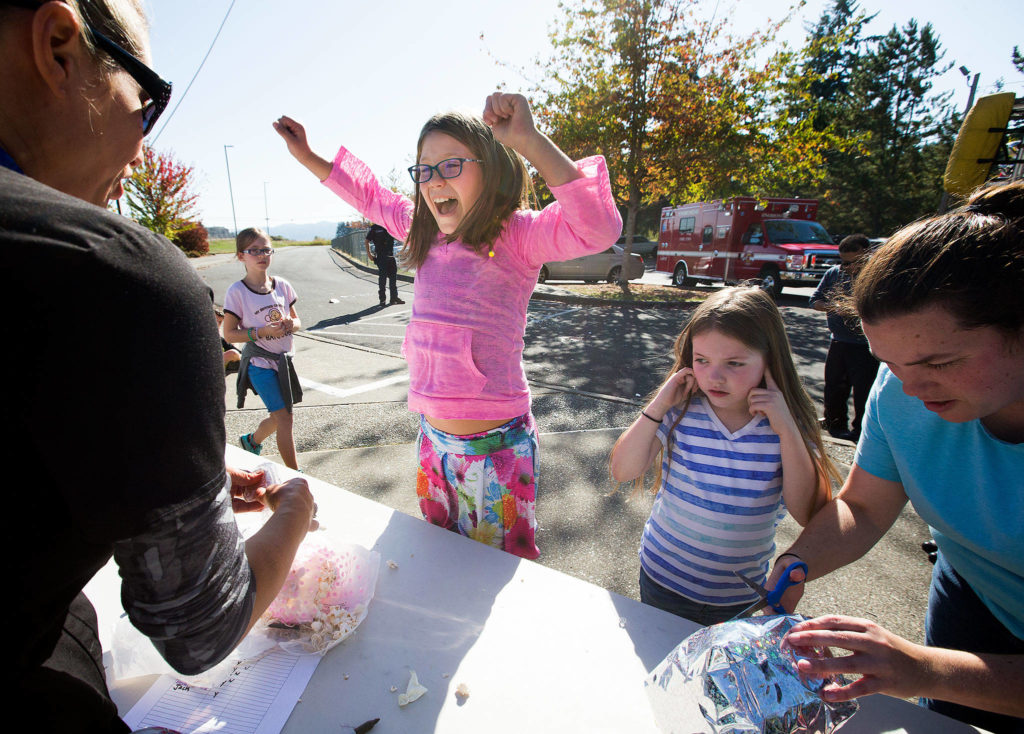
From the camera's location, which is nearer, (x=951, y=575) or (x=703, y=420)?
(x=951, y=575)

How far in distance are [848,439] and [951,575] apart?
3589 mm

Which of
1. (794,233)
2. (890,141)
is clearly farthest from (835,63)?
(794,233)

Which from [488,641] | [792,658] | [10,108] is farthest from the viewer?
[488,641]

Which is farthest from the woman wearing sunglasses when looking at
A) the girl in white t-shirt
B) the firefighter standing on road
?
the firefighter standing on road

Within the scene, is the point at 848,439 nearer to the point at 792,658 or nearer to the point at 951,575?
the point at 951,575

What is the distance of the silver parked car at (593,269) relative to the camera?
16.3 meters

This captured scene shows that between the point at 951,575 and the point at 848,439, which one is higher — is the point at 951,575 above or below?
above

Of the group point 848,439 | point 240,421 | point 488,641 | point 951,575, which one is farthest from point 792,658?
point 240,421

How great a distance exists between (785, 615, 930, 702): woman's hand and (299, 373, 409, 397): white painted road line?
16.5 feet

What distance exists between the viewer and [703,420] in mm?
1597

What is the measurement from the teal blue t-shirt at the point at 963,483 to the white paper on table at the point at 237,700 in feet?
5.06

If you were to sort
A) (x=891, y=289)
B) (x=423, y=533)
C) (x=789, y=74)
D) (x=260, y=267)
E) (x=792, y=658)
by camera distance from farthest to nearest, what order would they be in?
(x=789, y=74)
(x=260, y=267)
(x=423, y=533)
(x=891, y=289)
(x=792, y=658)

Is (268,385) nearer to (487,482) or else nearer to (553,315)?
(487,482)

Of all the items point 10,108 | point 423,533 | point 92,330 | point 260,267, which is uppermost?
point 10,108
